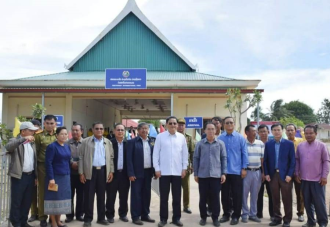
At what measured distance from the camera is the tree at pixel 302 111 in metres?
76.5

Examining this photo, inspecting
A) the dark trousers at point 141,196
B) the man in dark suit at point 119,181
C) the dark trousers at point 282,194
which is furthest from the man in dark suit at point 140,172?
the dark trousers at point 282,194

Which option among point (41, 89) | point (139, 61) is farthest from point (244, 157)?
point (139, 61)

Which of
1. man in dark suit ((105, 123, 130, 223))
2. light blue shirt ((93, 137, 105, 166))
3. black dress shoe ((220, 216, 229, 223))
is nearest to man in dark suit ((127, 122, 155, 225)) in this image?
man in dark suit ((105, 123, 130, 223))

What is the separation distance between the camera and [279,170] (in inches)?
228

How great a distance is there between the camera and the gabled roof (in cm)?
2145

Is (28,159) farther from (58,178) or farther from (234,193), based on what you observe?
(234,193)

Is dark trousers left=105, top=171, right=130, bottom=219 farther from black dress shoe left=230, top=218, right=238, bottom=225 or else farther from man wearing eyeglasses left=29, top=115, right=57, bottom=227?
black dress shoe left=230, top=218, right=238, bottom=225

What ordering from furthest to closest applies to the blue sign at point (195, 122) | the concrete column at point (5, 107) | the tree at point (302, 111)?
1. the tree at point (302, 111)
2. the concrete column at point (5, 107)
3. the blue sign at point (195, 122)

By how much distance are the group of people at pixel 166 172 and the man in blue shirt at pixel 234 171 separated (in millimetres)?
17

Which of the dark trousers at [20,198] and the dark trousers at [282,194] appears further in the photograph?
the dark trousers at [282,194]

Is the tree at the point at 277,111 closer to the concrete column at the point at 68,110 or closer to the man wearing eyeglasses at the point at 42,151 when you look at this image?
the concrete column at the point at 68,110

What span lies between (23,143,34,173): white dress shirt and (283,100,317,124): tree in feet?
254

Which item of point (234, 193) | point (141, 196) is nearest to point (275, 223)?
point (234, 193)

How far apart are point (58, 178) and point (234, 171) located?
2.91 m
